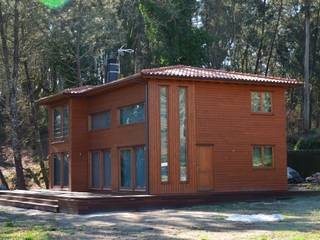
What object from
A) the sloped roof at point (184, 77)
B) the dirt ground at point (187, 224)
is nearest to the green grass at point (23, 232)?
the dirt ground at point (187, 224)

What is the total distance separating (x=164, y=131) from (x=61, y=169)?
7996 millimetres

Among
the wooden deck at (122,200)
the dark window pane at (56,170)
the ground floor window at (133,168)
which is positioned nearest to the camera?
the wooden deck at (122,200)

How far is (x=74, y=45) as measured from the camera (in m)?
39.3

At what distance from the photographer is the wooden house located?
2270 centimetres

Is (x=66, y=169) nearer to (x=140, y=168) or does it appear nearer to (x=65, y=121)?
(x=65, y=121)

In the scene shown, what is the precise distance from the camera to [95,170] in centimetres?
2723

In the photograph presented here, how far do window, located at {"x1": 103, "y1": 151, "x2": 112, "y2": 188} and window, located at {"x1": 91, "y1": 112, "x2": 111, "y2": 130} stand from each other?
124 cm

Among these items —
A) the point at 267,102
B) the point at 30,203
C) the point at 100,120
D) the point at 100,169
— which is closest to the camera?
the point at 30,203

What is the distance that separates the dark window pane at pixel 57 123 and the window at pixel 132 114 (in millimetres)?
5020

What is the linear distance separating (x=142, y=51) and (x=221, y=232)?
1409 inches

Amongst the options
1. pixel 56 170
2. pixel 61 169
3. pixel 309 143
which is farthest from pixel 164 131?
pixel 309 143

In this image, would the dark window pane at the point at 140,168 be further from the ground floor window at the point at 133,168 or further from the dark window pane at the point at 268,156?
the dark window pane at the point at 268,156

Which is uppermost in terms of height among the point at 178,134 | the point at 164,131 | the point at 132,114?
the point at 132,114

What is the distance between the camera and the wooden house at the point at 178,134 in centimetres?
2270
